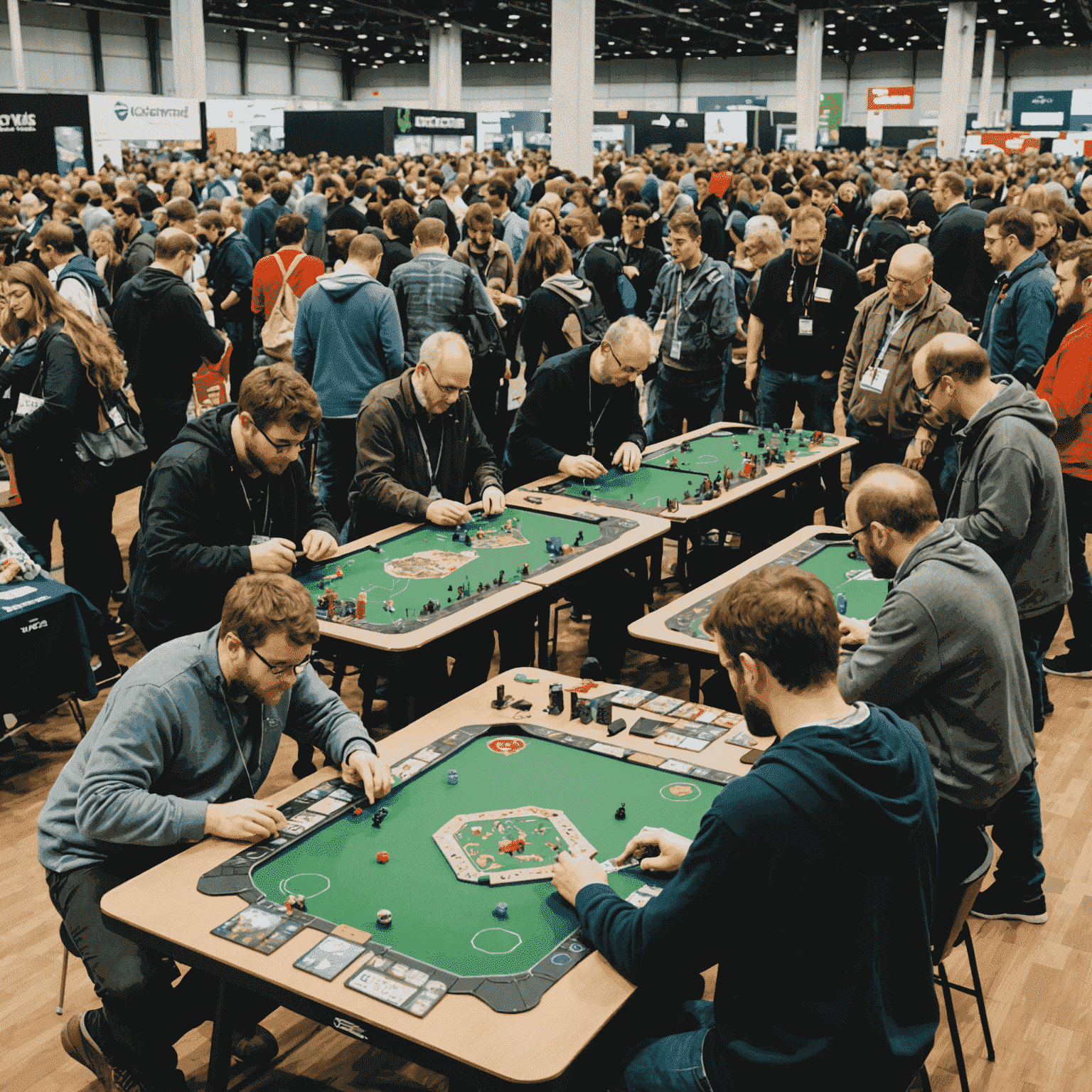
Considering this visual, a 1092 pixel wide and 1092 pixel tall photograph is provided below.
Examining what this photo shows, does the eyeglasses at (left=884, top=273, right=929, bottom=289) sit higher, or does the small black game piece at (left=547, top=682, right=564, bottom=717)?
the eyeglasses at (left=884, top=273, right=929, bottom=289)

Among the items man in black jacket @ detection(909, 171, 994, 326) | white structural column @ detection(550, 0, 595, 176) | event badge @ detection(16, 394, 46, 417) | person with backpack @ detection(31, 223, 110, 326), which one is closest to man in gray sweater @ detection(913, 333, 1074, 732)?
event badge @ detection(16, 394, 46, 417)

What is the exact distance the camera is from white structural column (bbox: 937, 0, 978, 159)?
865 inches

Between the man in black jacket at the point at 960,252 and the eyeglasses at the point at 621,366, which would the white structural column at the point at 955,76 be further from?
the eyeglasses at the point at 621,366

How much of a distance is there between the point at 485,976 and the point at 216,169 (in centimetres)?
1365

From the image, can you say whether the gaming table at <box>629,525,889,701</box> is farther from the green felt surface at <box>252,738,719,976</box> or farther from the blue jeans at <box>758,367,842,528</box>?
the blue jeans at <box>758,367,842,528</box>

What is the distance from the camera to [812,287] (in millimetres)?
6164

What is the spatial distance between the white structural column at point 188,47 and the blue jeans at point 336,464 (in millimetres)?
16173

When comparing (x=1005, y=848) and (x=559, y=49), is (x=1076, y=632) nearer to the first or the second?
(x=1005, y=848)

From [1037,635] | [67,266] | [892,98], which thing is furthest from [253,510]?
[892,98]

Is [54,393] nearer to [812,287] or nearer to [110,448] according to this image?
[110,448]

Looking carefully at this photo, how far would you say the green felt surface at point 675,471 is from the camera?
15.3 ft

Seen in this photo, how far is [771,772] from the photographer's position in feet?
5.69

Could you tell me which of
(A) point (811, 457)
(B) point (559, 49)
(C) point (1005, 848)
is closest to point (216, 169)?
(B) point (559, 49)

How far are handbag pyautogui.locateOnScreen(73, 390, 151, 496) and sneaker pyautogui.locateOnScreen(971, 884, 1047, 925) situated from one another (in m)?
3.70
